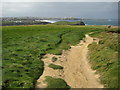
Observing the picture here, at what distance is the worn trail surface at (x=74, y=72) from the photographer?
71.1 ft

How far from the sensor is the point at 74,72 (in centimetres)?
2570

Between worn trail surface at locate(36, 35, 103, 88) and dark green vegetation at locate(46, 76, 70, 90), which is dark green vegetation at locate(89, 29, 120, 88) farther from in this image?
dark green vegetation at locate(46, 76, 70, 90)

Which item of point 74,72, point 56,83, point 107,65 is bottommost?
point 56,83

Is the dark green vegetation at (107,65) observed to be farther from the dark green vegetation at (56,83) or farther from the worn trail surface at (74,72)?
the dark green vegetation at (56,83)

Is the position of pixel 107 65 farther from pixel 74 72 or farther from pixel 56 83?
pixel 56 83

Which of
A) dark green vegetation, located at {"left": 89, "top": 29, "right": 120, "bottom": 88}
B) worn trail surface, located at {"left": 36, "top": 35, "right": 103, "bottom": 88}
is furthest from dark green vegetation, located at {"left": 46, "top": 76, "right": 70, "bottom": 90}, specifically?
dark green vegetation, located at {"left": 89, "top": 29, "right": 120, "bottom": 88}

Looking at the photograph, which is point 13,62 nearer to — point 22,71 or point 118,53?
point 22,71

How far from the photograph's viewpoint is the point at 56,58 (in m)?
32.1

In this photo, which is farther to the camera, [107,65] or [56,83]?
[107,65]

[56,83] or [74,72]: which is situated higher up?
[74,72]

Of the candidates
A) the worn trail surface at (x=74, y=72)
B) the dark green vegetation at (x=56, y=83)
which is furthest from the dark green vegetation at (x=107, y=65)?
the dark green vegetation at (x=56, y=83)

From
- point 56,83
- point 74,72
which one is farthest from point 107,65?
point 56,83

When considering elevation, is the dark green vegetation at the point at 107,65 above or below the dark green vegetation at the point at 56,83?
above

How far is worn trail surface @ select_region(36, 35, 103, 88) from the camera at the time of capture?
2166cm
